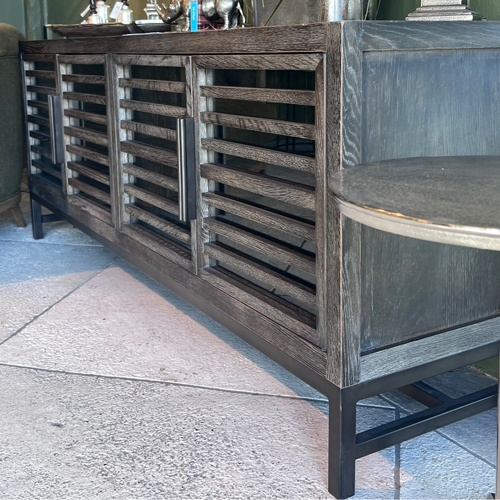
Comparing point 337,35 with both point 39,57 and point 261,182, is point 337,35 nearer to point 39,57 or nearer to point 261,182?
point 261,182

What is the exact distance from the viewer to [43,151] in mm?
2910

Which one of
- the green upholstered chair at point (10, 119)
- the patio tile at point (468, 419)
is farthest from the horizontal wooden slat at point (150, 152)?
the green upholstered chair at point (10, 119)

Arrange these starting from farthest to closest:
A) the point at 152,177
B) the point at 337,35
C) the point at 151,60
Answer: the point at 152,177, the point at 151,60, the point at 337,35

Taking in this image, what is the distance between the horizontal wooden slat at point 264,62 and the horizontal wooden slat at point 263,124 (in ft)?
0.35

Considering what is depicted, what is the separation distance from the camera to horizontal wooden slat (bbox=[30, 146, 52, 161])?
285 cm

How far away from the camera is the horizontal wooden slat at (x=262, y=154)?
1.31 meters

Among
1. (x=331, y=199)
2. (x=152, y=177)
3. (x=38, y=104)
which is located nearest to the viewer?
(x=331, y=199)

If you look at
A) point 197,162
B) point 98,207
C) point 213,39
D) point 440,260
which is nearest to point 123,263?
point 98,207

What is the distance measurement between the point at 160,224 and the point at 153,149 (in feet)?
0.75

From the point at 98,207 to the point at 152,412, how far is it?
101 cm

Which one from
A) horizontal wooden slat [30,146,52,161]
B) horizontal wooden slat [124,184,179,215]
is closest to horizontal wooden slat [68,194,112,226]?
horizontal wooden slat [124,184,179,215]

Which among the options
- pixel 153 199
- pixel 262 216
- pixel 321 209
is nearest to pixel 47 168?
pixel 153 199

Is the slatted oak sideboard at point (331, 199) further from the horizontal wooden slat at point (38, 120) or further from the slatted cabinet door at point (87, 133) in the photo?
the horizontal wooden slat at point (38, 120)

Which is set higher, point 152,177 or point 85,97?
point 85,97
